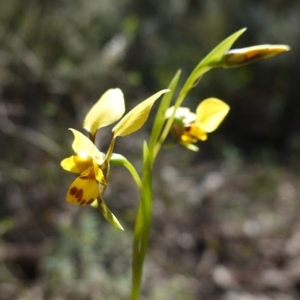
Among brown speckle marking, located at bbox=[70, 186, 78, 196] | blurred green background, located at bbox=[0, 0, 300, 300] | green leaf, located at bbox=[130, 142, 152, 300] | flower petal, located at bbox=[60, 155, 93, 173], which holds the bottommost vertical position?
blurred green background, located at bbox=[0, 0, 300, 300]

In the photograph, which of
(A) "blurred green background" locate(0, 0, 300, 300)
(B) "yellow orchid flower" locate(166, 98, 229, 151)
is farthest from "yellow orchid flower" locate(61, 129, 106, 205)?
(A) "blurred green background" locate(0, 0, 300, 300)

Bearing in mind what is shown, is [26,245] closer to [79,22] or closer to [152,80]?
[79,22]

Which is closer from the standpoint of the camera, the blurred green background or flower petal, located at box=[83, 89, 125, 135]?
flower petal, located at box=[83, 89, 125, 135]

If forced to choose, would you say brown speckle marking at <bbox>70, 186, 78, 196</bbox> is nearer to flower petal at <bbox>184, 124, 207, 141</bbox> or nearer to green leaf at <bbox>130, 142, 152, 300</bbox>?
green leaf at <bbox>130, 142, 152, 300</bbox>

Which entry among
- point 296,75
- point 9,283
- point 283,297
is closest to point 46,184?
point 9,283

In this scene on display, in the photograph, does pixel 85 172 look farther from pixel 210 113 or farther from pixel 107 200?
pixel 107 200

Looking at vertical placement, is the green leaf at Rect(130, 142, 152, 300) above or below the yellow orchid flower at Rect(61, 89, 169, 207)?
below
